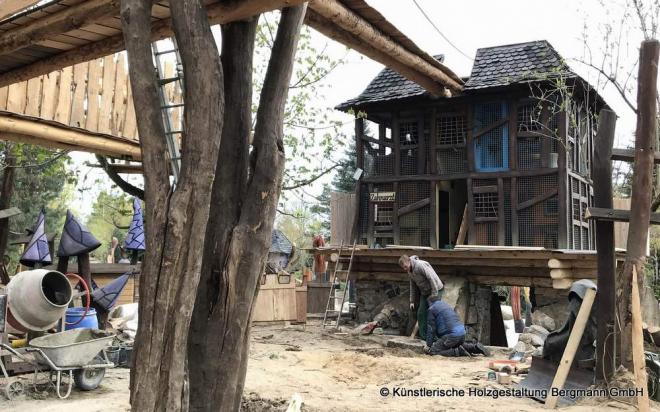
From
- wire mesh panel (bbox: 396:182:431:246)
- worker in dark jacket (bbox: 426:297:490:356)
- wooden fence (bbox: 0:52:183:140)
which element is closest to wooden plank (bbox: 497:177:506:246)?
wire mesh panel (bbox: 396:182:431:246)

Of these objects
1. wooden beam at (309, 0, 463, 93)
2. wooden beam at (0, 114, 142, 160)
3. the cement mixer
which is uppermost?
wooden beam at (309, 0, 463, 93)

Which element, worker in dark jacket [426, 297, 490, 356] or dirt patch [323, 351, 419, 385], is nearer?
dirt patch [323, 351, 419, 385]

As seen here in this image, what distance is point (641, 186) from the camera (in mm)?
7289

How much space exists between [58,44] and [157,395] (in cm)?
366

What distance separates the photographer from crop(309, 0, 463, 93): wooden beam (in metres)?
4.51

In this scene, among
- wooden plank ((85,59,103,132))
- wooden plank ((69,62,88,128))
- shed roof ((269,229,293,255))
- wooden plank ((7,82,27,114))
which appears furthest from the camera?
shed roof ((269,229,293,255))

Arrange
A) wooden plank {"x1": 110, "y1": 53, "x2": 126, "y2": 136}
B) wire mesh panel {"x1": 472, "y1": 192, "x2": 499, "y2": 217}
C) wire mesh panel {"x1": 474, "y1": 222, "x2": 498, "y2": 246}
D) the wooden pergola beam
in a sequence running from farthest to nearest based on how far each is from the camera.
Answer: wire mesh panel {"x1": 472, "y1": 192, "x2": 499, "y2": 217}, wire mesh panel {"x1": 474, "y1": 222, "x2": 498, "y2": 246}, wooden plank {"x1": 110, "y1": 53, "x2": 126, "y2": 136}, the wooden pergola beam

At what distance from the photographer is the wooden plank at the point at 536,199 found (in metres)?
15.7

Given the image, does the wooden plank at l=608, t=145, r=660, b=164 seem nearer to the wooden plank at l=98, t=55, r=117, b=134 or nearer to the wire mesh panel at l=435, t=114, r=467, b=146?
the wooden plank at l=98, t=55, r=117, b=134

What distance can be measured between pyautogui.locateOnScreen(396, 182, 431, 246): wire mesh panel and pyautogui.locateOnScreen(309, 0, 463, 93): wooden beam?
36.1 ft

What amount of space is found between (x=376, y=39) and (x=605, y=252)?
14.7ft

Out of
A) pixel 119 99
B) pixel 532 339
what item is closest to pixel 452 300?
pixel 532 339

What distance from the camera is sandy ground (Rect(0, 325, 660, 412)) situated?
682 centimetres

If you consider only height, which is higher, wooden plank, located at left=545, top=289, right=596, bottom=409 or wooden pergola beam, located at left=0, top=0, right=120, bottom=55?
wooden pergola beam, located at left=0, top=0, right=120, bottom=55
